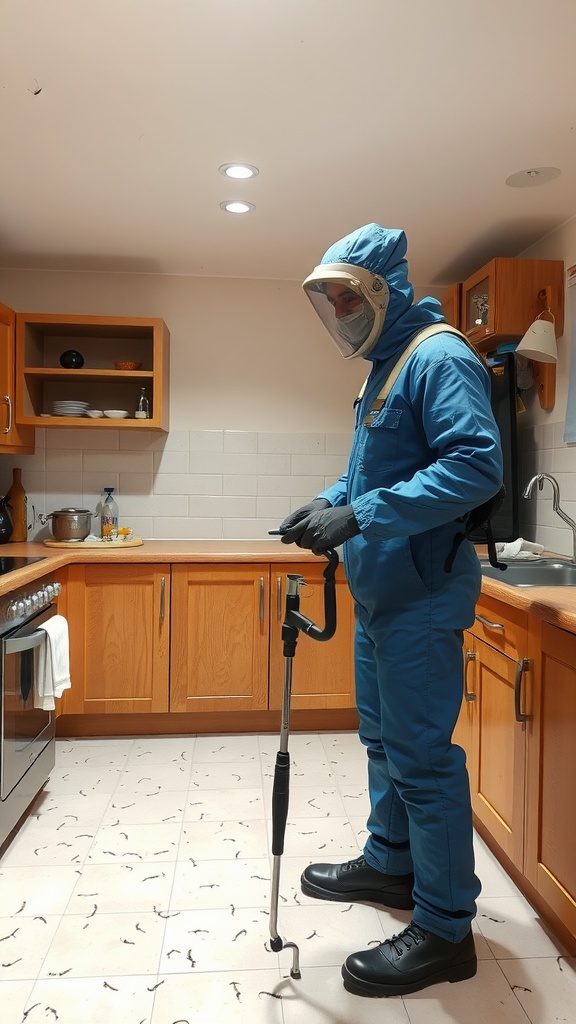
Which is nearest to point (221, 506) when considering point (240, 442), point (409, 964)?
point (240, 442)

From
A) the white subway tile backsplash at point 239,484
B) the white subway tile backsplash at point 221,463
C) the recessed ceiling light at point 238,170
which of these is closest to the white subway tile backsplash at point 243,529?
the white subway tile backsplash at point 239,484

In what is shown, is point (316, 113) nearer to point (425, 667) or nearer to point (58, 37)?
point (58, 37)

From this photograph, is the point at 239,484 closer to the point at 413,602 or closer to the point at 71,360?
the point at 71,360

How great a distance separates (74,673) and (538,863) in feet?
6.77

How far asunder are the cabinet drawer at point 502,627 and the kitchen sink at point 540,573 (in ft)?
0.77

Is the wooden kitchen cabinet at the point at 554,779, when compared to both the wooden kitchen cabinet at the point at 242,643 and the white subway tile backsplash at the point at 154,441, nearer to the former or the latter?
the wooden kitchen cabinet at the point at 242,643

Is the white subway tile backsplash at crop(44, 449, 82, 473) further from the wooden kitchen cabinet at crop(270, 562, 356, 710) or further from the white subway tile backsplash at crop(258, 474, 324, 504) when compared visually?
the wooden kitchen cabinet at crop(270, 562, 356, 710)

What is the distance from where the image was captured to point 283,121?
2.20 metres

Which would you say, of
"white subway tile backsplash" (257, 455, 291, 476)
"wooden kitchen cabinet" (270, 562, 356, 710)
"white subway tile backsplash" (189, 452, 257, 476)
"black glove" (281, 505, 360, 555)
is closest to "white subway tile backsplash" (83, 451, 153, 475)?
"white subway tile backsplash" (189, 452, 257, 476)

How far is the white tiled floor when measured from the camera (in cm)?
157

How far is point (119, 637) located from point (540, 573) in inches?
70.8

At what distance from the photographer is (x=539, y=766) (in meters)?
1.80

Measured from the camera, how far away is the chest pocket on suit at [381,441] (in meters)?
1.60

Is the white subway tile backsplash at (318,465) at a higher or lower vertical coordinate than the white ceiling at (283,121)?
lower
